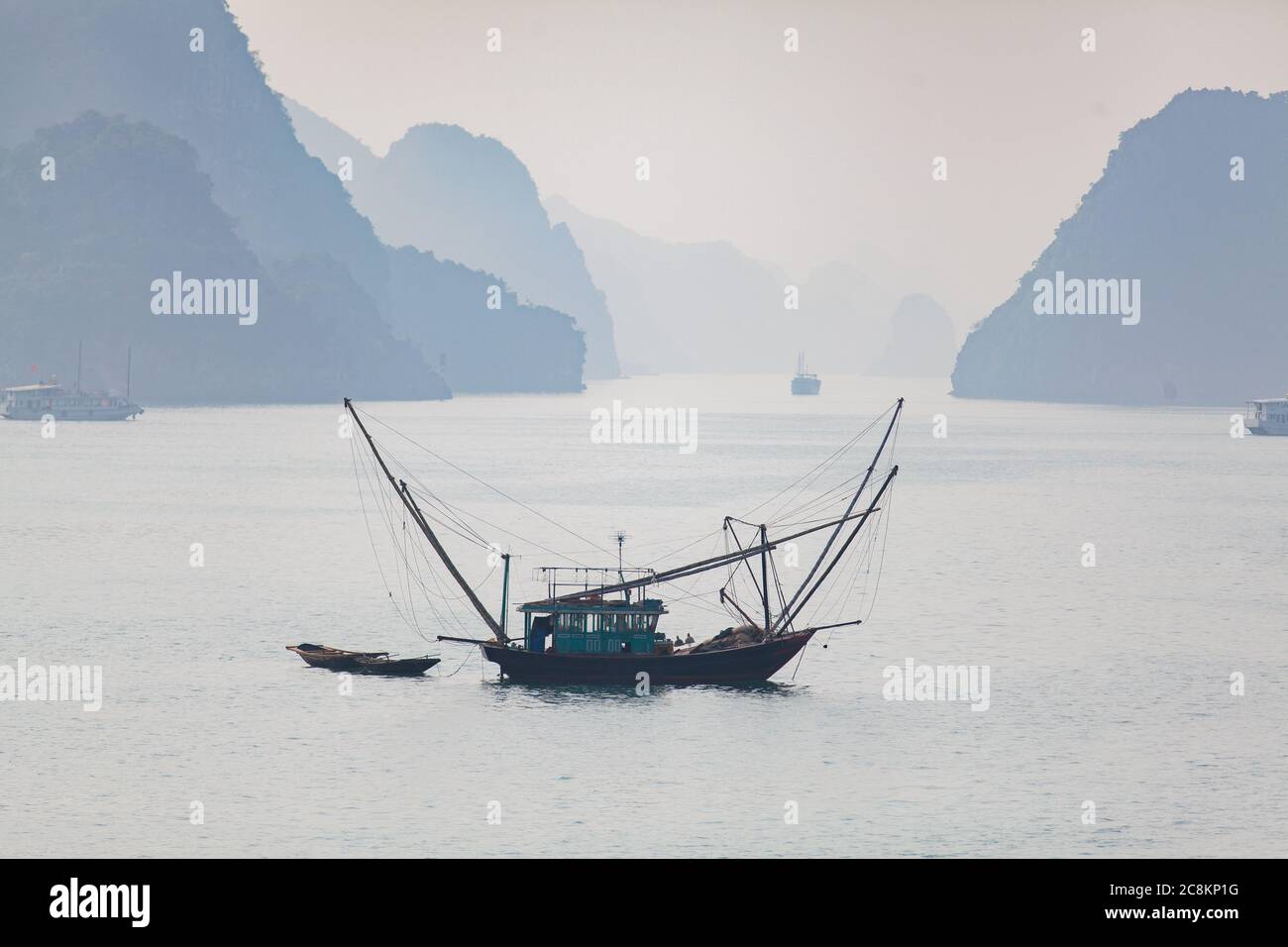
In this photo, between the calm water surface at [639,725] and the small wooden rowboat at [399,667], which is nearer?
the calm water surface at [639,725]

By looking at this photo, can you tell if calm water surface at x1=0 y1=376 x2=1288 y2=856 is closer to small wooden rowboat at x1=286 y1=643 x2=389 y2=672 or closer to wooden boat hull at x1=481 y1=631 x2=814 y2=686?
small wooden rowboat at x1=286 y1=643 x2=389 y2=672

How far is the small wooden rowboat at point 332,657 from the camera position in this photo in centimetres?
5359

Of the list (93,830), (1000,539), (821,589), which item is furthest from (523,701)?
(1000,539)

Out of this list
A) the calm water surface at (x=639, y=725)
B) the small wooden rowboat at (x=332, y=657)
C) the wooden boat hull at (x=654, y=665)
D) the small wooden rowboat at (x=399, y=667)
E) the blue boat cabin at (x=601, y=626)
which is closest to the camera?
the calm water surface at (x=639, y=725)

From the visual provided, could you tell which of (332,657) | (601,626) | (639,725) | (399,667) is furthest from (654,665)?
(332,657)

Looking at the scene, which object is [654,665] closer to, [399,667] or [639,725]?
[639,725]

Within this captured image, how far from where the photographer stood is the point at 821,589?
8062 centimetres

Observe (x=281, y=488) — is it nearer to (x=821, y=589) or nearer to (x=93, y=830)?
(x=821, y=589)

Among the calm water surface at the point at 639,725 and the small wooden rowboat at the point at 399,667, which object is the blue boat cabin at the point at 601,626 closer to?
the calm water surface at the point at 639,725

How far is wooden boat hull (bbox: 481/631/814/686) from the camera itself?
49.2 meters

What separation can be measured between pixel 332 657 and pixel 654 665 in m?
12.2

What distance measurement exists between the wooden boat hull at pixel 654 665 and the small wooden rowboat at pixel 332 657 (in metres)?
5.72

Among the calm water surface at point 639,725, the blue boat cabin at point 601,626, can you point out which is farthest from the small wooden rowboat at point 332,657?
the blue boat cabin at point 601,626

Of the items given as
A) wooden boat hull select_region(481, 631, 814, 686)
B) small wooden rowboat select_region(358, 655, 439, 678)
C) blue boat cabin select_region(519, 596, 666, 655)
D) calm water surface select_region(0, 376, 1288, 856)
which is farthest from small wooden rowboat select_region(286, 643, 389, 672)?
blue boat cabin select_region(519, 596, 666, 655)
